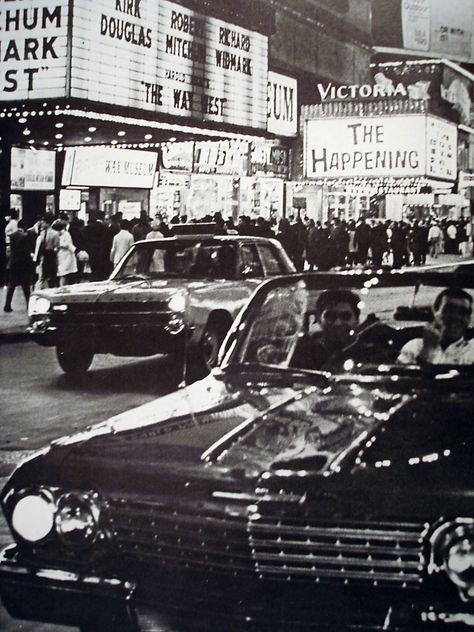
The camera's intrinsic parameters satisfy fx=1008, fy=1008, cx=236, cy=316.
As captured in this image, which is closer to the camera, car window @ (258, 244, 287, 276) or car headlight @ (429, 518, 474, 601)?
car headlight @ (429, 518, 474, 601)

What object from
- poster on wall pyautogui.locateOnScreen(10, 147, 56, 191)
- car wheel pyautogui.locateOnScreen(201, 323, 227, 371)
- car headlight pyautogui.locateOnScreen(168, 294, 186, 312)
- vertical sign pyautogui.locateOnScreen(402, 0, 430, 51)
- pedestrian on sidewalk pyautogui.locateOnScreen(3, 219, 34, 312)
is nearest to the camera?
car headlight pyautogui.locateOnScreen(168, 294, 186, 312)

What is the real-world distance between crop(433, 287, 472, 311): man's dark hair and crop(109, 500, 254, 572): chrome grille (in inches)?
74.7

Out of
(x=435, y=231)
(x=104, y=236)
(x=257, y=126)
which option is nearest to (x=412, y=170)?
(x=435, y=231)

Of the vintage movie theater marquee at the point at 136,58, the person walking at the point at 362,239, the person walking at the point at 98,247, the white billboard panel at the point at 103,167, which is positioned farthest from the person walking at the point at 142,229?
the person walking at the point at 362,239

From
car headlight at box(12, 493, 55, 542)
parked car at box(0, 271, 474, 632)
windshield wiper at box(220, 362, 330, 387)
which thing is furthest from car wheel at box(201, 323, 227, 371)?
car headlight at box(12, 493, 55, 542)

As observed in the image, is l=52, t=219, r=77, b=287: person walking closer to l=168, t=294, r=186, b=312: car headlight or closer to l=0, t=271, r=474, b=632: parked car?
l=168, t=294, r=186, b=312: car headlight

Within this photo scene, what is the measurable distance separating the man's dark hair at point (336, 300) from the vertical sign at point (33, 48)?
12610mm

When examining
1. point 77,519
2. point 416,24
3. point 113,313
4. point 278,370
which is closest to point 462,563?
point 77,519

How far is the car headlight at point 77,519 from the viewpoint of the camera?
9.91 feet

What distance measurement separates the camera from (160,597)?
2.87 meters

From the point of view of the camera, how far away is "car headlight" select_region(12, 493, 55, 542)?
3.08 m

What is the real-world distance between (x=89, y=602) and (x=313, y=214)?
35.9 m

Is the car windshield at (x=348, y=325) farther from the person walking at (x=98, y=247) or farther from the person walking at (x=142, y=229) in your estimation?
the person walking at (x=142, y=229)

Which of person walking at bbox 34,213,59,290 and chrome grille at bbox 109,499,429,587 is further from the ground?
person walking at bbox 34,213,59,290
